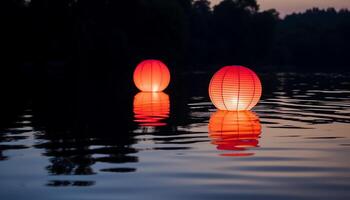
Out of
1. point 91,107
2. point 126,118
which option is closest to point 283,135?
point 126,118

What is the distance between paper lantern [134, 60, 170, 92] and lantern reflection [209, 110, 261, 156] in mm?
7948

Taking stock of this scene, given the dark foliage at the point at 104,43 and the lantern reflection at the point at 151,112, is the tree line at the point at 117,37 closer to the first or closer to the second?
the dark foliage at the point at 104,43

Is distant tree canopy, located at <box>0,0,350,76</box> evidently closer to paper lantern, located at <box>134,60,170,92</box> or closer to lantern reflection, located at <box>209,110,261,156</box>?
paper lantern, located at <box>134,60,170,92</box>

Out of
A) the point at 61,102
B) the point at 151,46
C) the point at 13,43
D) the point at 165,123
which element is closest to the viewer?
the point at 165,123

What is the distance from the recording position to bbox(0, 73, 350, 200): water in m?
5.71

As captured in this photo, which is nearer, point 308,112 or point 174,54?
point 308,112

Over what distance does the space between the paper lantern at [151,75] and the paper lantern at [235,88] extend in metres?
8.21

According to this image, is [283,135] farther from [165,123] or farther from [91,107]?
[91,107]

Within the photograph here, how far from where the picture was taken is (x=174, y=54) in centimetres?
5081

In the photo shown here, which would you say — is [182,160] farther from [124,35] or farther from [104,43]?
[124,35]

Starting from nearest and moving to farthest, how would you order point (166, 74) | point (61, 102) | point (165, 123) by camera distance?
point (165, 123), point (61, 102), point (166, 74)

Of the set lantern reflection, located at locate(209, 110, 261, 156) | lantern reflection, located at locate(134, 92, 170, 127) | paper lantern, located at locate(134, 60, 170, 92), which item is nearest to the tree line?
paper lantern, located at locate(134, 60, 170, 92)

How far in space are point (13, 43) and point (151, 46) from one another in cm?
1463

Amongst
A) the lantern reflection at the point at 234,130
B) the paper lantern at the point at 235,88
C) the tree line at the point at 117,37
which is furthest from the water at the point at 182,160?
the tree line at the point at 117,37
